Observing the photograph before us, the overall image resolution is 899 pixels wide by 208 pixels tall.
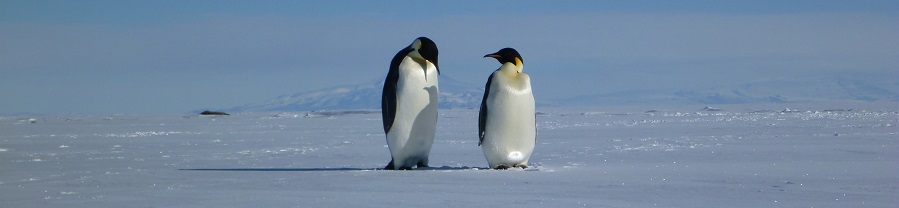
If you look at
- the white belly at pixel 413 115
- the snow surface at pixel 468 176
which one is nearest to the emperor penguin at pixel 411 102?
the white belly at pixel 413 115

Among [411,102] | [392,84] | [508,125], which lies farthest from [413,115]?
[508,125]

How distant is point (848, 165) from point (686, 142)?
3661 millimetres

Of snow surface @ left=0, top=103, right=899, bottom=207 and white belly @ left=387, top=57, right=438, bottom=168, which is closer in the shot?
snow surface @ left=0, top=103, right=899, bottom=207

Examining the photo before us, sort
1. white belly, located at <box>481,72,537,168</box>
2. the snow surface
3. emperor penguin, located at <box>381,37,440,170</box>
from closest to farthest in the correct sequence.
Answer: the snow surface → white belly, located at <box>481,72,537,168</box> → emperor penguin, located at <box>381,37,440,170</box>

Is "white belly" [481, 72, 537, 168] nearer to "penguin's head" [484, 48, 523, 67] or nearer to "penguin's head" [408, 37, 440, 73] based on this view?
"penguin's head" [484, 48, 523, 67]

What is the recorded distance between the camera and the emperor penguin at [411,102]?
7.39m

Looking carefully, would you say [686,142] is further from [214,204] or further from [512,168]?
[214,204]

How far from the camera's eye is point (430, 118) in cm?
763

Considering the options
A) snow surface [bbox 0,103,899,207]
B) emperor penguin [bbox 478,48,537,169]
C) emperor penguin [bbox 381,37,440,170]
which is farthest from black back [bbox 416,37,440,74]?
snow surface [bbox 0,103,899,207]

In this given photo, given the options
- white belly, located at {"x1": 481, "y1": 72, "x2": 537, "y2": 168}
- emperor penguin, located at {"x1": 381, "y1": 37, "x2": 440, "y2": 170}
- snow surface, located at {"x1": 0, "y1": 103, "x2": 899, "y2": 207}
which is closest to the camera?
snow surface, located at {"x1": 0, "y1": 103, "x2": 899, "y2": 207}

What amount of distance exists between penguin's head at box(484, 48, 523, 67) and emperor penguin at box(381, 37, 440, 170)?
0.40m

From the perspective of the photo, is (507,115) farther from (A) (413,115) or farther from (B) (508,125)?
(A) (413,115)

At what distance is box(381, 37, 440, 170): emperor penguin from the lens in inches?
291

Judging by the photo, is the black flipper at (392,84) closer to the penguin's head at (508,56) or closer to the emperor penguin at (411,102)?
the emperor penguin at (411,102)
